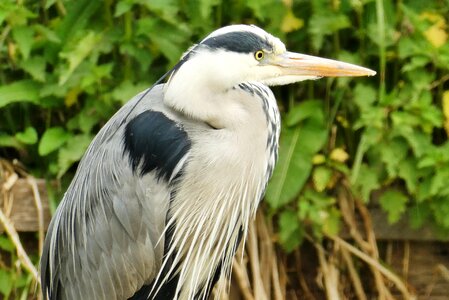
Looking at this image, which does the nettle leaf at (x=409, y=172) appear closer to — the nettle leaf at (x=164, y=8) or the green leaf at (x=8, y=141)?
the nettle leaf at (x=164, y=8)

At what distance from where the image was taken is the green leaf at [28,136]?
4.40 metres

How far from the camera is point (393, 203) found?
429cm

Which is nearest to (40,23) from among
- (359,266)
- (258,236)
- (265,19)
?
(265,19)

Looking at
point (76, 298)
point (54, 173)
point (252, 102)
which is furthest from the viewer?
point (54, 173)

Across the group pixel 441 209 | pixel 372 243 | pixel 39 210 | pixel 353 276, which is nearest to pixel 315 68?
pixel 441 209

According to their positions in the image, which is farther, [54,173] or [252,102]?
[54,173]

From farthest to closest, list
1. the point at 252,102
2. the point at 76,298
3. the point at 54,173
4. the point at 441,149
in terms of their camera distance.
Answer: the point at 54,173 → the point at 441,149 → the point at 76,298 → the point at 252,102

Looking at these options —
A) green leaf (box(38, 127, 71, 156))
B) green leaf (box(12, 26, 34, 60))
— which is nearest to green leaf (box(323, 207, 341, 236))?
green leaf (box(38, 127, 71, 156))

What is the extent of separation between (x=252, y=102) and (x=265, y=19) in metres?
0.95

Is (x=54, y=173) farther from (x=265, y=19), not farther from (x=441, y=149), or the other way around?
(x=441, y=149)

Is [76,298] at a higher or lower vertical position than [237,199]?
lower

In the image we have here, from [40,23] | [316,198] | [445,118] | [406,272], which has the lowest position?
[406,272]

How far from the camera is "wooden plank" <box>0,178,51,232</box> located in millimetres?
4445

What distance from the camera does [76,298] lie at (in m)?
3.77
